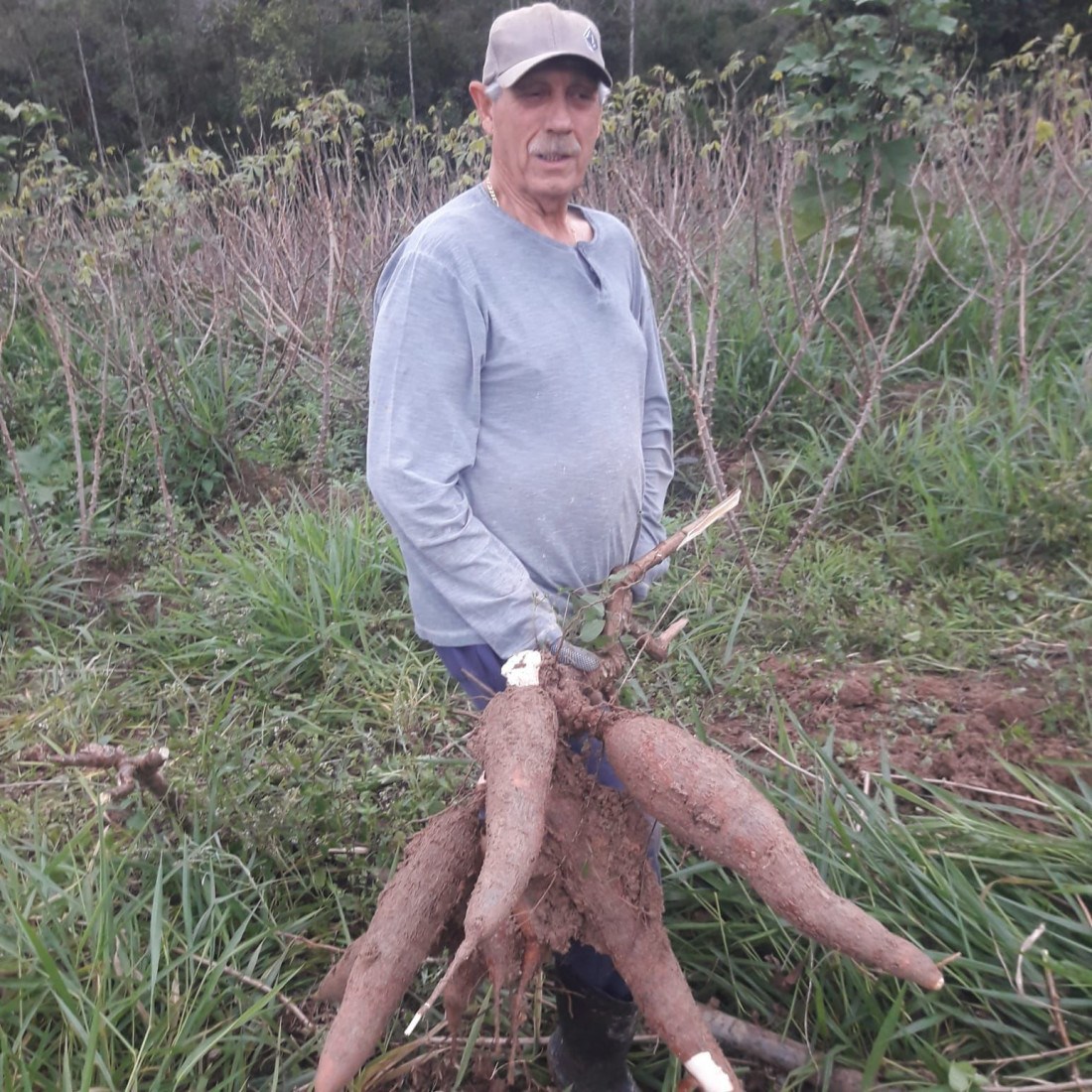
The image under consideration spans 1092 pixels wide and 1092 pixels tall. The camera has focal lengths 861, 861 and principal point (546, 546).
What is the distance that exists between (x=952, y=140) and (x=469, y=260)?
3.95m

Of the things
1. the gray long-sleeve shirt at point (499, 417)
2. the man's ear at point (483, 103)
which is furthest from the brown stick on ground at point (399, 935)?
the man's ear at point (483, 103)

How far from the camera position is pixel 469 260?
1.34 metres

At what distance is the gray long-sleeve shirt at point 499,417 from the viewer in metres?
1.32

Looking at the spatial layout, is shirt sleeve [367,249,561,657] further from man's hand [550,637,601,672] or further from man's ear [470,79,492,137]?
man's ear [470,79,492,137]

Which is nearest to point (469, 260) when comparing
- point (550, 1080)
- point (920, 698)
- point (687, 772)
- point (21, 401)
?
point (687, 772)

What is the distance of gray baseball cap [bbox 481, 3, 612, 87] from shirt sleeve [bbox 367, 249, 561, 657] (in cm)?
34

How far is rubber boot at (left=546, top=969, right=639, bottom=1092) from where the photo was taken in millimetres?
1596

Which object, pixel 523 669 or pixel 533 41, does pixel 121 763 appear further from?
pixel 533 41

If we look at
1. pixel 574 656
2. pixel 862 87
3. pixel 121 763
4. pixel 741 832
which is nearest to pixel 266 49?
pixel 862 87

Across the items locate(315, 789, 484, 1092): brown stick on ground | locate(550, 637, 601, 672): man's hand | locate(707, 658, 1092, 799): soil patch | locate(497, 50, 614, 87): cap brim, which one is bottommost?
locate(707, 658, 1092, 799): soil patch

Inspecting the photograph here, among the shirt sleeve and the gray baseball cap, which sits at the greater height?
the gray baseball cap

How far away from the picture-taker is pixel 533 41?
53.1 inches

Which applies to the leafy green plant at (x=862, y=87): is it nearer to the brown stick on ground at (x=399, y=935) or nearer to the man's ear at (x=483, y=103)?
the man's ear at (x=483, y=103)

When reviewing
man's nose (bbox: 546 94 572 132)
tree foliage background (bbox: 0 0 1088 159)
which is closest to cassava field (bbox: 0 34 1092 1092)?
man's nose (bbox: 546 94 572 132)
